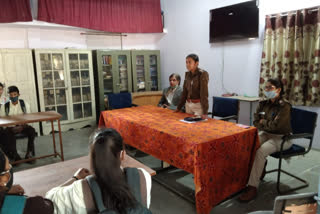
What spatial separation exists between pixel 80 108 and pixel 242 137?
404 centimetres

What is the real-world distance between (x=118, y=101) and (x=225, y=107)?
1.90m

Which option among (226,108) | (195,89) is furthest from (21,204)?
(226,108)

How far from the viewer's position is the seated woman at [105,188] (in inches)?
40.3

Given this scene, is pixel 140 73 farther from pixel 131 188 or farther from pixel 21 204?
pixel 21 204

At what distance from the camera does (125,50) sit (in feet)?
19.2

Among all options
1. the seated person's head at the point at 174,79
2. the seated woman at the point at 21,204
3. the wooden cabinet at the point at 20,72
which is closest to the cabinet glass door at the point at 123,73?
the wooden cabinet at the point at 20,72

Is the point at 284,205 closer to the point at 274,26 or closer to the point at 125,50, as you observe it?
the point at 274,26

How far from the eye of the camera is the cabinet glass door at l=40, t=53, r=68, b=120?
5000 millimetres

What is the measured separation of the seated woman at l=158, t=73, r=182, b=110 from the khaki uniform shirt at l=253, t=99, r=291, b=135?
1399 millimetres

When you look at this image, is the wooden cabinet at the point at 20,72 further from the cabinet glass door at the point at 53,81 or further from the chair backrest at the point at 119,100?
the chair backrest at the point at 119,100

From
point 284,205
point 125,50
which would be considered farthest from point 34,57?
point 284,205

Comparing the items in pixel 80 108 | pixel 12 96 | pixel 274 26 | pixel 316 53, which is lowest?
pixel 80 108

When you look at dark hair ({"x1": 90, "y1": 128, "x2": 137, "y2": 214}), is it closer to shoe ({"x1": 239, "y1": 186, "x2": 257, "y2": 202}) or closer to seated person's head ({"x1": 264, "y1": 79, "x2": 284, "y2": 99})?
shoe ({"x1": 239, "y1": 186, "x2": 257, "y2": 202})

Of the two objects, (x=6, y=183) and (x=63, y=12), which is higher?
(x=63, y=12)
